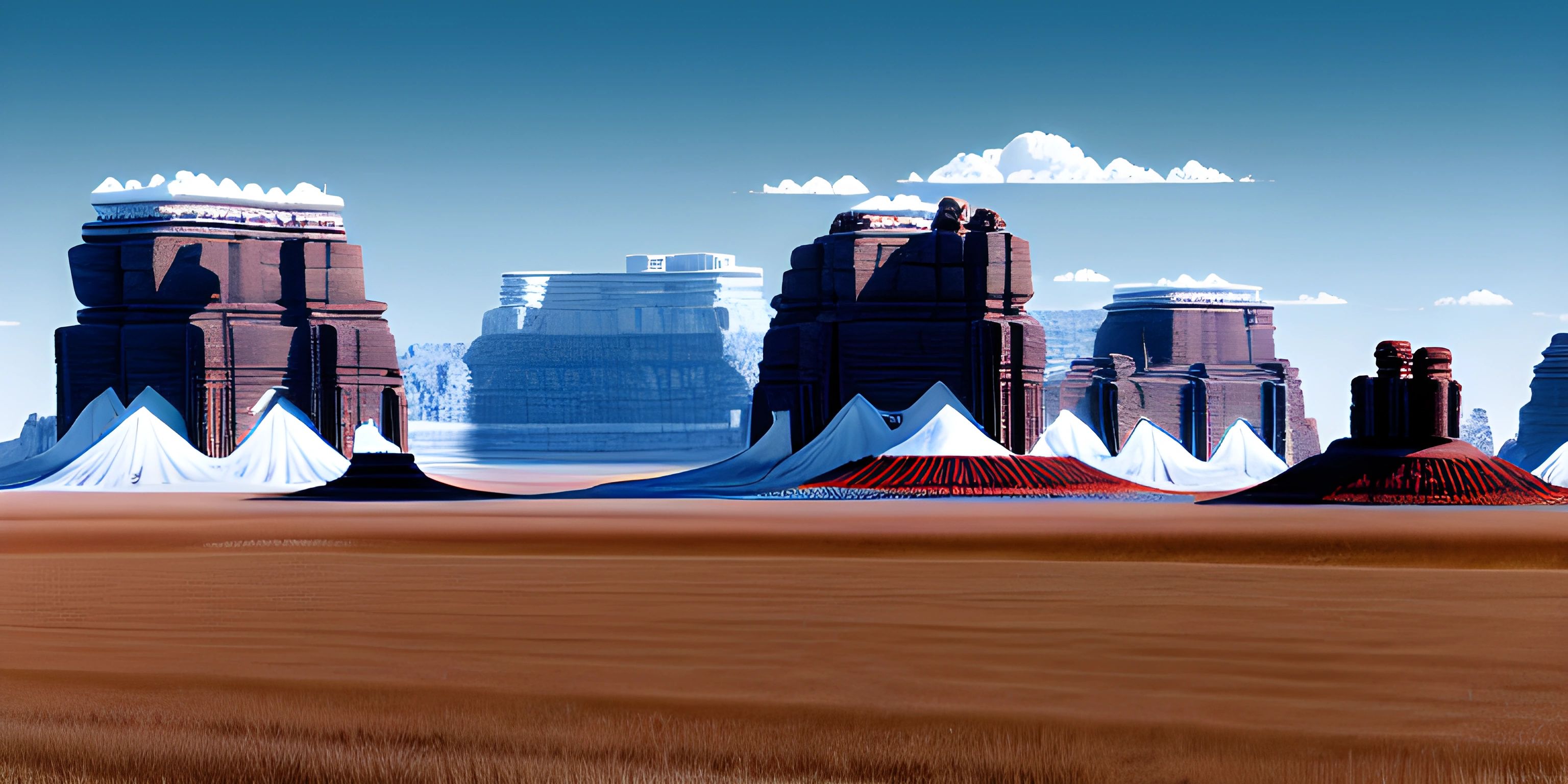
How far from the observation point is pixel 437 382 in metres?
180

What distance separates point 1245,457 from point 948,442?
17.1m

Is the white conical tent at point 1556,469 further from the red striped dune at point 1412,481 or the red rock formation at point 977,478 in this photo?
the red rock formation at point 977,478

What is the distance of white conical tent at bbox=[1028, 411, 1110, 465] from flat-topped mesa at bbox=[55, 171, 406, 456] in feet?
60.7

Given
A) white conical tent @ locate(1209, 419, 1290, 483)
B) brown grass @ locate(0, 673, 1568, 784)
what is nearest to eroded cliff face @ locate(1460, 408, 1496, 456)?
white conical tent @ locate(1209, 419, 1290, 483)

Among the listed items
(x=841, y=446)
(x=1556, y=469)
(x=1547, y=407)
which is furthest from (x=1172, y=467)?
(x=1547, y=407)

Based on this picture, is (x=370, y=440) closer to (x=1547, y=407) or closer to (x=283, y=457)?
(x=283, y=457)

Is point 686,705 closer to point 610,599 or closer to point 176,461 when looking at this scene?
point 610,599

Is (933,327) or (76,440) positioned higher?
(933,327)

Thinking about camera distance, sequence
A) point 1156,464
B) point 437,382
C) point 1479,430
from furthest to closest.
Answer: point 437,382 < point 1479,430 < point 1156,464

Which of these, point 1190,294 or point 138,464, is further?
point 1190,294

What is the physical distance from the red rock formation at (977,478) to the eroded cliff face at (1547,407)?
130 ft

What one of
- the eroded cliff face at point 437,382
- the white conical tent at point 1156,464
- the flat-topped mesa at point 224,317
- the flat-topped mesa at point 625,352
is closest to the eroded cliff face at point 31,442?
the flat-topped mesa at point 224,317

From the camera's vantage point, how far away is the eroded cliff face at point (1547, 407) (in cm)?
7275

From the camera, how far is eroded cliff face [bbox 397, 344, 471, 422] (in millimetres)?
172250
